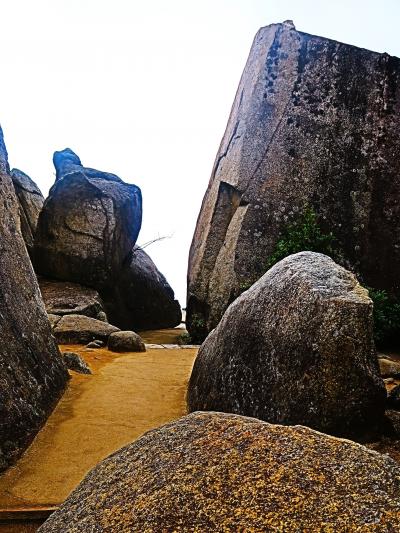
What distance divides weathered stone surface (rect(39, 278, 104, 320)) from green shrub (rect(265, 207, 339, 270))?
3.63 metres

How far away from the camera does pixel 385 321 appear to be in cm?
828

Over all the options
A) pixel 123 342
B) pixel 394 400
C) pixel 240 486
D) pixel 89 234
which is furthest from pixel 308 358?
pixel 89 234

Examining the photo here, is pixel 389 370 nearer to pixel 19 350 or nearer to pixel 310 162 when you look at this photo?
pixel 19 350

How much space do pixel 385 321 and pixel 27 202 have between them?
9.48m

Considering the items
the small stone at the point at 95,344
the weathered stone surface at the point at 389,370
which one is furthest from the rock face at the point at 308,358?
the small stone at the point at 95,344

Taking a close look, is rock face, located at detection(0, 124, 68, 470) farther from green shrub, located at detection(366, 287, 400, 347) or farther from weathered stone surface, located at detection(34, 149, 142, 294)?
weathered stone surface, located at detection(34, 149, 142, 294)

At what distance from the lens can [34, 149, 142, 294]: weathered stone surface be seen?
11.3 meters

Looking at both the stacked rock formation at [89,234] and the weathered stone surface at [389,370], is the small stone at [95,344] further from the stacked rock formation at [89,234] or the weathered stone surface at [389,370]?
the weathered stone surface at [389,370]

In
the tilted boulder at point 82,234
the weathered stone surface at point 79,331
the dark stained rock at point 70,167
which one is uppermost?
the dark stained rock at point 70,167

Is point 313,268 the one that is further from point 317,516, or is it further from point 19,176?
point 19,176

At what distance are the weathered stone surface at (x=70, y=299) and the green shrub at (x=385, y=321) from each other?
17.0ft

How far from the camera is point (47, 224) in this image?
11.5 meters

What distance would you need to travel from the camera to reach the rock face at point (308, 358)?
3058 mm

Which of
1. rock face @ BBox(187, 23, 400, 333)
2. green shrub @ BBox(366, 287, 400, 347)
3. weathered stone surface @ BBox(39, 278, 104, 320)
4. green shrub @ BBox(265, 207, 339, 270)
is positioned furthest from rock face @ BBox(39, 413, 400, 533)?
weathered stone surface @ BBox(39, 278, 104, 320)
